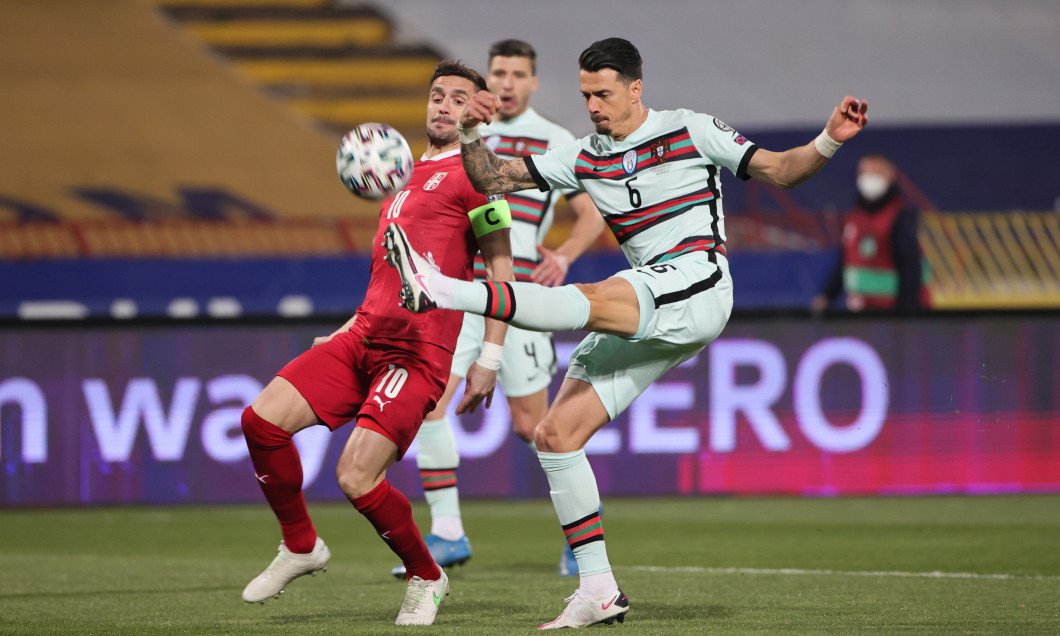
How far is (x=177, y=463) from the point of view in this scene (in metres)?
9.18

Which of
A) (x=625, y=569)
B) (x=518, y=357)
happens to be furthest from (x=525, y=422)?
(x=625, y=569)

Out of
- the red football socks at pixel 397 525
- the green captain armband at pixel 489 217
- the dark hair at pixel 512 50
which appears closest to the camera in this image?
the red football socks at pixel 397 525

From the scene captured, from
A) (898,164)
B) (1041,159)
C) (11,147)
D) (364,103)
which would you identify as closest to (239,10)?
(364,103)

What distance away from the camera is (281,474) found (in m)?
→ 4.61

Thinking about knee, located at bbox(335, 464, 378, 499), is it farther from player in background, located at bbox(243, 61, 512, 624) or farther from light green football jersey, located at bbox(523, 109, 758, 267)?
light green football jersey, located at bbox(523, 109, 758, 267)

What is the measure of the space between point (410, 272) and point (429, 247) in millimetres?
733

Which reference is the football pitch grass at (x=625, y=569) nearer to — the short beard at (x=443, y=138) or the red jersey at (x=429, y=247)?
the red jersey at (x=429, y=247)

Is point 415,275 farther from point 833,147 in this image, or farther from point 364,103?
point 364,103

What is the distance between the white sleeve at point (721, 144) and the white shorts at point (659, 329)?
315mm

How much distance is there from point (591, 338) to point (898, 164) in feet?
61.4

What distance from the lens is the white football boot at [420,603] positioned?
4430mm

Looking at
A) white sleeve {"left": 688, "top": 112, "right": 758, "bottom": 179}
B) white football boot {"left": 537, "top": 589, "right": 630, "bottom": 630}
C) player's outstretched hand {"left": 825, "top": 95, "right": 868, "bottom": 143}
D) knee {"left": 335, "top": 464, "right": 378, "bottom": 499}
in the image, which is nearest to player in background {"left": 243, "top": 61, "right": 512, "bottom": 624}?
knee {"left": 335, "top": 464, "right": 378, "bottom": 499}

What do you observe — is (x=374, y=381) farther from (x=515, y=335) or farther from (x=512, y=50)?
(x=512, y=50)

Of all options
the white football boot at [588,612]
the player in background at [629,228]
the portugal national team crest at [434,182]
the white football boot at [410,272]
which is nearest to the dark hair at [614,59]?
the player in background at [629,228]
